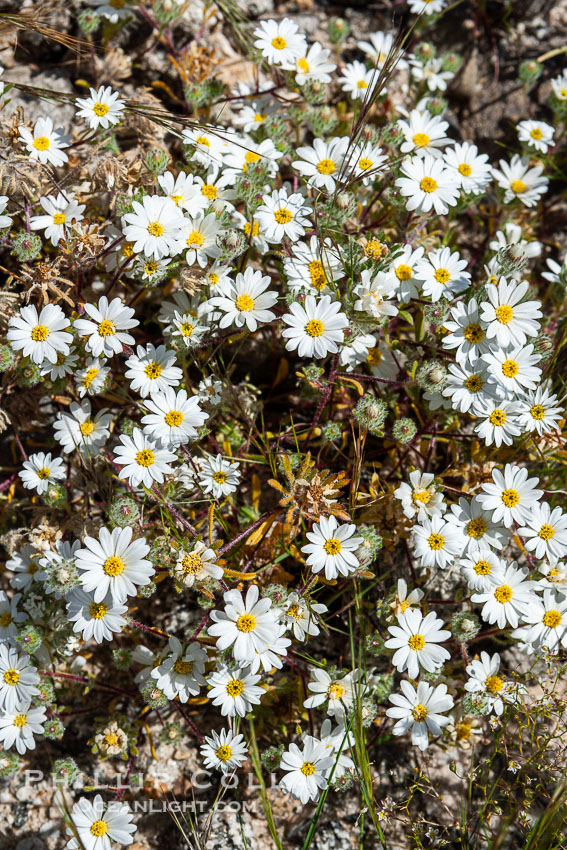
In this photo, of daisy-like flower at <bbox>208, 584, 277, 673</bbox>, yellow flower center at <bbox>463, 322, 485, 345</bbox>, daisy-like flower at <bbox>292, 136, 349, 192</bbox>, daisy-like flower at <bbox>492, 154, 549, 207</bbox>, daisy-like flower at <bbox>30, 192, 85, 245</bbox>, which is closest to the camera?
daisy-like flower at <bbox>208, 584, 277, 673</bbox>

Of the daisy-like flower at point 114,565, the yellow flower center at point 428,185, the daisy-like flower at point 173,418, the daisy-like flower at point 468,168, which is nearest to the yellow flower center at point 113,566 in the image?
the daisy-like flower at point 114,565

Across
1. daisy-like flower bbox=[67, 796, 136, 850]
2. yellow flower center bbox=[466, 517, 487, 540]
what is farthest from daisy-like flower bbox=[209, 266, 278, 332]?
daisy-like flower bbox=[67, 796, 136, 850]

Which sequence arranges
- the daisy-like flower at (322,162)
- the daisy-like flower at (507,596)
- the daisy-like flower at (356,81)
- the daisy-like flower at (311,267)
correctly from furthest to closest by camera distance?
the daisy-like flower at (356,81) → the daisy-like flower at (322,162) → the daisy-like flower at (311,267) → the daisy-like flower at (507,596)

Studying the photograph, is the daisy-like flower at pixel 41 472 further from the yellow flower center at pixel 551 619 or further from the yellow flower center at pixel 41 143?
the yellow flower center at pixel 551 619

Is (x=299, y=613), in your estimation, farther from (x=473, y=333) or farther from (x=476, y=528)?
(x=473, y=333)

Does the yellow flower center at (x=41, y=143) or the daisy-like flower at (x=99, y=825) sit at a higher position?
the yellow flower center at (x=41, y=143)

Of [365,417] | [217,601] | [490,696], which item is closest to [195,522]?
[217,601]

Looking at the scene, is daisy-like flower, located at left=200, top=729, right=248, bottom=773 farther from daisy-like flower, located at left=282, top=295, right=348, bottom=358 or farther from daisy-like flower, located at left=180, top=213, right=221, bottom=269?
daisy-like flower, located at left=180, top=213, right=221, bottom=269
